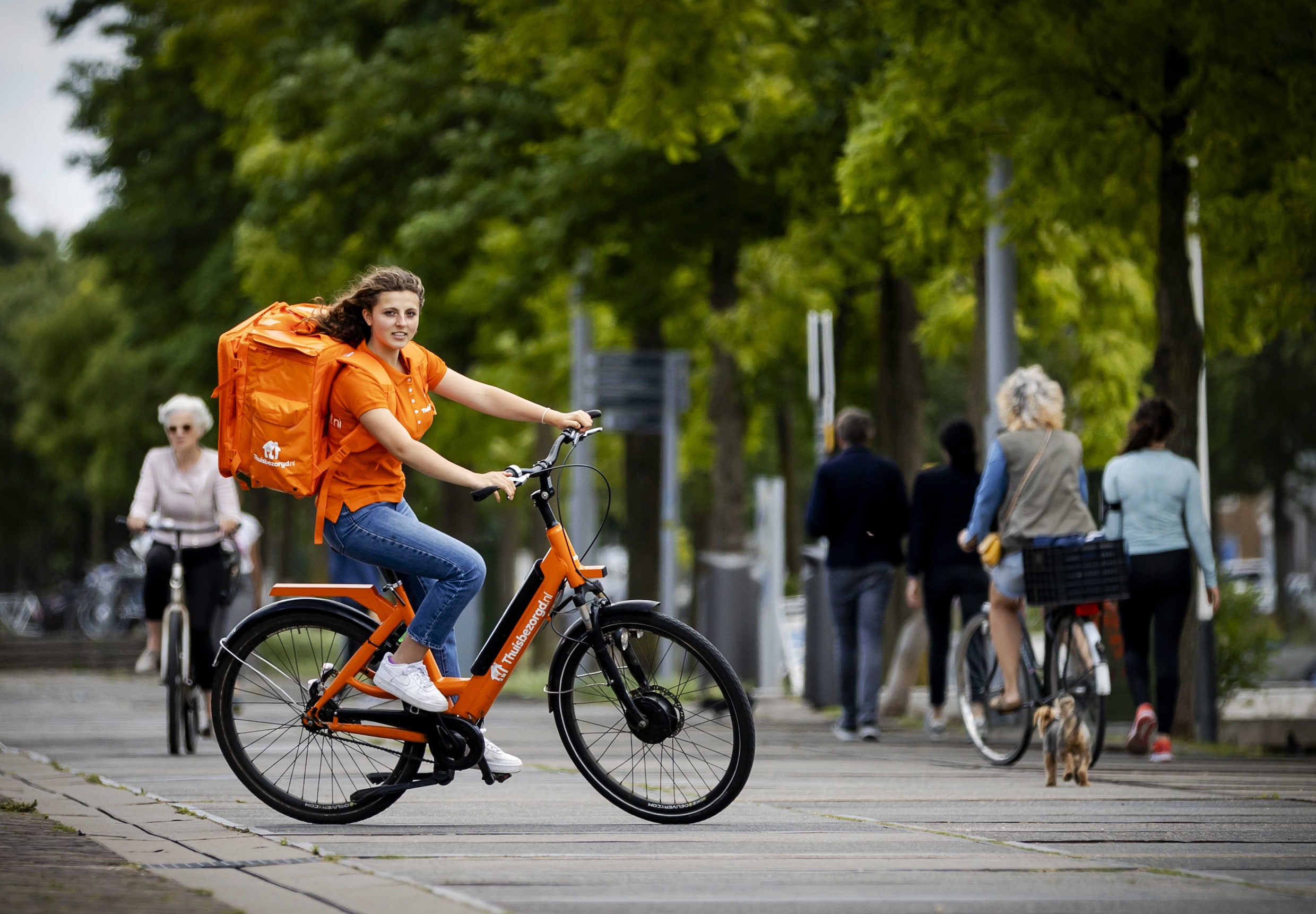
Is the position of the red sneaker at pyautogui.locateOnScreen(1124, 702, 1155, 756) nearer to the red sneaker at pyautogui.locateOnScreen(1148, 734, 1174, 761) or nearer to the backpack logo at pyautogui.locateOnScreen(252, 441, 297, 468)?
the red sneaker at pyautogui.locateOnScreen(1148, 734, 1174, 761)

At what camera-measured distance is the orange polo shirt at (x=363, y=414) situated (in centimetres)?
624

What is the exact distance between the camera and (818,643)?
48.5 feet

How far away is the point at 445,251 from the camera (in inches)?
743

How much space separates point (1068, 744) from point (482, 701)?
2900 millimetres

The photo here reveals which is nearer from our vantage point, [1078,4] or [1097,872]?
[1097,872]

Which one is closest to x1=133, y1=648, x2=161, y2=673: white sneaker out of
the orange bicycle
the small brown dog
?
the orange bicycle

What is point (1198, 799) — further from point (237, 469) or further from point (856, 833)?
Result: point (237, 469)

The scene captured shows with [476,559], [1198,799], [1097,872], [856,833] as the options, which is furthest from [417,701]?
[1198,799]

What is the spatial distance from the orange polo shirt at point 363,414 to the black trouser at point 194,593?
156 inches

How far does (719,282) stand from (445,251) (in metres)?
2.70

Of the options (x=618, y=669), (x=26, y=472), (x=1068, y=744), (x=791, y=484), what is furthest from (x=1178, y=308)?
(x=26, y=472)

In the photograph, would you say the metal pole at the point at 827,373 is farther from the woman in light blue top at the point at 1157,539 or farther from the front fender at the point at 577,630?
the front fender at the point at 577,630

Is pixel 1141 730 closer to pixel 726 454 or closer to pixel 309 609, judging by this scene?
pixel 309 609

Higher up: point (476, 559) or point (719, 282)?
point (719, 282)
